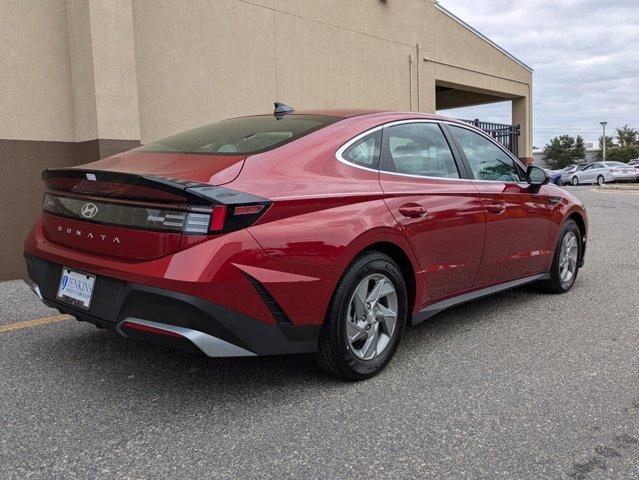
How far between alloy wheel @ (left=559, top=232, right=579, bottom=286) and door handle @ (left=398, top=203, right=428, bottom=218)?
2.32 metres

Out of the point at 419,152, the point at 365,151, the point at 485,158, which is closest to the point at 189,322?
the point at 365,151

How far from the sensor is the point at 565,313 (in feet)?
15.8

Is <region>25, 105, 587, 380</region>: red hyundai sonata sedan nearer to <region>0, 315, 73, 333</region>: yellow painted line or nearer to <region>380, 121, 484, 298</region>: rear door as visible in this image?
<region>380, 121, 484, 298</region>: rear door

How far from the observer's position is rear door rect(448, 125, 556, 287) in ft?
14.2

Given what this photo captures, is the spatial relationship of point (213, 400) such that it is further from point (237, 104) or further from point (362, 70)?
point (362, 70)

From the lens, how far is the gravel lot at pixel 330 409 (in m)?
2.48

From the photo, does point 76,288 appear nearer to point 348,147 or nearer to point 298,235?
point 298,235

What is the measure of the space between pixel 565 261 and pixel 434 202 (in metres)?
2.37

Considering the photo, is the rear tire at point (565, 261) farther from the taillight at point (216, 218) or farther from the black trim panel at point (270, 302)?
the taillight at point (216, 218)

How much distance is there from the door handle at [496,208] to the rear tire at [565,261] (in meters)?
1.17

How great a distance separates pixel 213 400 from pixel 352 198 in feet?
4.29

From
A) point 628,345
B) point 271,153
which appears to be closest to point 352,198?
point 271,153

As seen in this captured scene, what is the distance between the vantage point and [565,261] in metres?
5.52

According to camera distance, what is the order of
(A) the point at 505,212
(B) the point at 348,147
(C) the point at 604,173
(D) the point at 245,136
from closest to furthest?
(B) the point at 348,147 < (D) the point at 245,136 < (A) the point at 505,212 < (C) the point at 604,173
